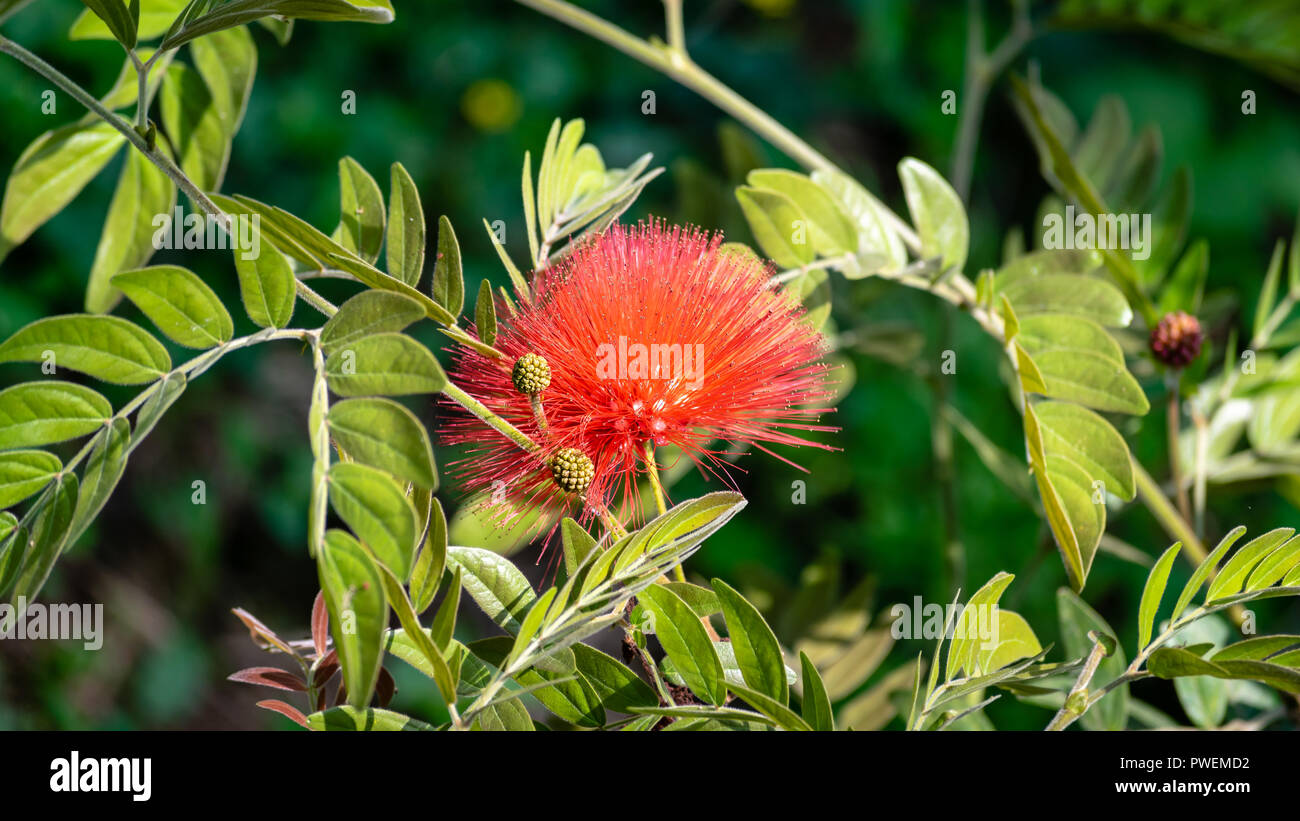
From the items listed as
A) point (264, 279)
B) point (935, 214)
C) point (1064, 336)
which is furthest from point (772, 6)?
point (264, 279)

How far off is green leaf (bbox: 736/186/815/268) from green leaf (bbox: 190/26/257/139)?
405 millimetres

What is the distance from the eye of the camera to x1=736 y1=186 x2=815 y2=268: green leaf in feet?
2.34

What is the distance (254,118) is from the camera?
1.77m

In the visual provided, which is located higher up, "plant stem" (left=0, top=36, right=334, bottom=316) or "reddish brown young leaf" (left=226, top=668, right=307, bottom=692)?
"plant stem" (left=0, top=36, right=334, bottom=316)

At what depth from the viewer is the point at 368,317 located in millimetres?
498

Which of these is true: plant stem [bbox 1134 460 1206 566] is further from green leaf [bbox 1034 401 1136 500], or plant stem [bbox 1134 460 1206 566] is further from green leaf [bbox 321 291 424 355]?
green leaf [bbox 321 291 424 355]

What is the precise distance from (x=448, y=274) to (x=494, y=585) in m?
0.18

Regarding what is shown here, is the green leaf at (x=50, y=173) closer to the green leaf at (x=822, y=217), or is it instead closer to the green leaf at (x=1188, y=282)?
the green leaf at (x=822, y=217)

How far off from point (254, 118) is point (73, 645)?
977 mm

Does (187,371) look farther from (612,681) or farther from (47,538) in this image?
(612,681)

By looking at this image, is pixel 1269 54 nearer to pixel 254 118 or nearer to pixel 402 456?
pixel 402 456

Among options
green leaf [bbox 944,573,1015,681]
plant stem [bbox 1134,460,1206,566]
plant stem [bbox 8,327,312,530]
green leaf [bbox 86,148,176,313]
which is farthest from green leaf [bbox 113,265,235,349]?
plant stem [bbox 1134,460,1206,566]

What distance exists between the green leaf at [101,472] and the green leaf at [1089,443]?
557 mm
